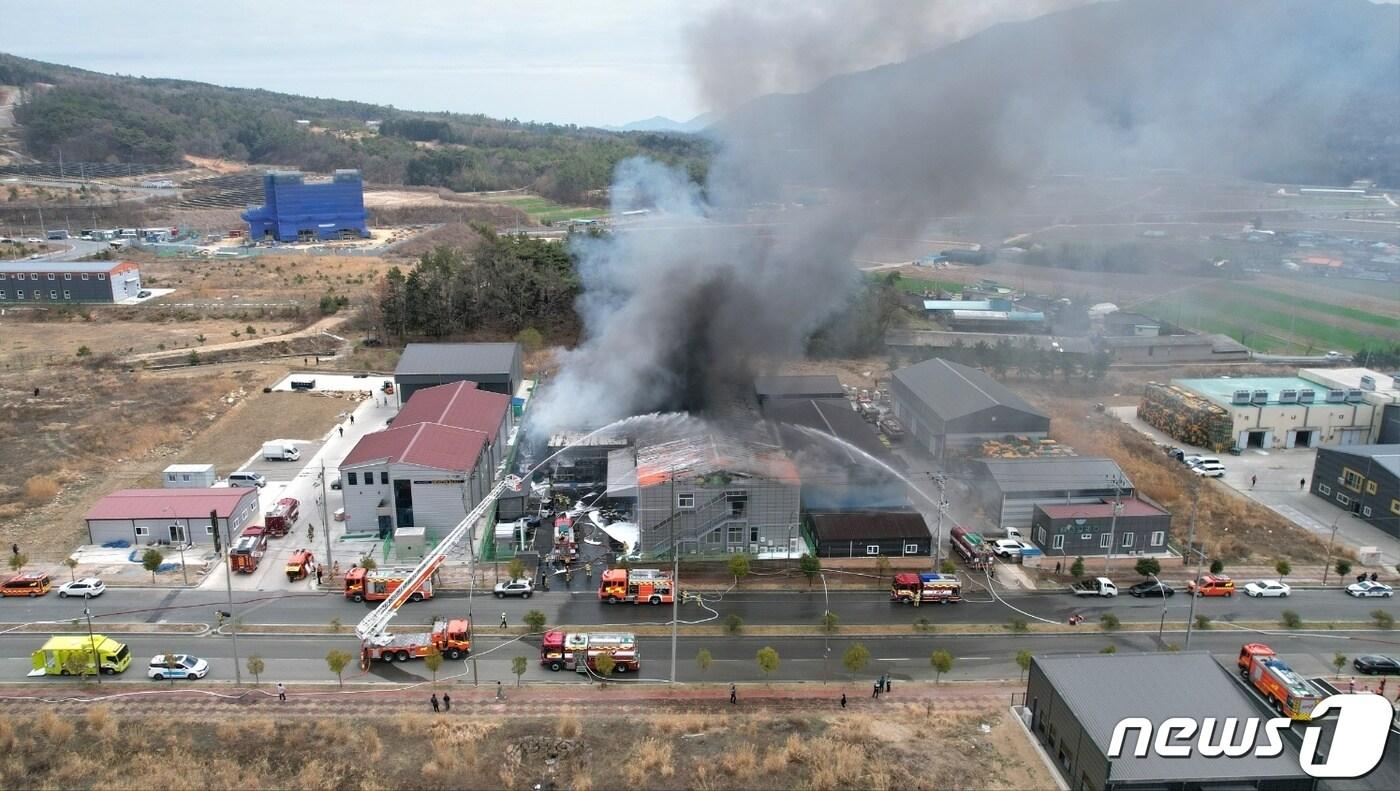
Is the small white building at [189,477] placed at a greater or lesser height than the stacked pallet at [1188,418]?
lesser

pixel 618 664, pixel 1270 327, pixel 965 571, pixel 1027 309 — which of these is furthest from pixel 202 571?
pixel 1270 327

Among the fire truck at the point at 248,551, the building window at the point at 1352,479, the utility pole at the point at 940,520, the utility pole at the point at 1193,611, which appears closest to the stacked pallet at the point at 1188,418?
the building window at the point at 1352,479

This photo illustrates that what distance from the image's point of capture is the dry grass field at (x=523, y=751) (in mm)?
19625

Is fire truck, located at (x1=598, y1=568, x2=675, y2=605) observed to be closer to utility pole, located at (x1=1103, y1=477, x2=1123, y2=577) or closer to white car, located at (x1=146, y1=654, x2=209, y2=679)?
white car, located at (x1=146, y1=654, x2=209, y2=679)

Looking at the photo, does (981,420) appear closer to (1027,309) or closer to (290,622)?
(290,622)

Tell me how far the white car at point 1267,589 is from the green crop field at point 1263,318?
129 ft

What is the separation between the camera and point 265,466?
3934 cm

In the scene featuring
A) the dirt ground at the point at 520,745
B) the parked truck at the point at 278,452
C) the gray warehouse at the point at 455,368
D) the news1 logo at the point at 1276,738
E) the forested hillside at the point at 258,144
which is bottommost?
the dirt ground at the point at 520,745

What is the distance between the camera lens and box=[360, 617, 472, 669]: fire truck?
2461cm

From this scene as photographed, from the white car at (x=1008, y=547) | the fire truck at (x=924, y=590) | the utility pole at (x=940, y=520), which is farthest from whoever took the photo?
the white car at (x=1008, y=547)

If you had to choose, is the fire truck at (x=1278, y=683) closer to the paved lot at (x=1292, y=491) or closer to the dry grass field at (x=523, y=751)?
the dry grass field at (x=523, y=751)

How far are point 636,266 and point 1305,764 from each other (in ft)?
131

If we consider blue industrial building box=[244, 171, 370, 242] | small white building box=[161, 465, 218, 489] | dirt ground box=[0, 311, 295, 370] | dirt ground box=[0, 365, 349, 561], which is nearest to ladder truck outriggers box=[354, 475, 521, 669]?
small white building box=[161, 465, 218, 489]

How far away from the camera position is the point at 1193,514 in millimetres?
33812
